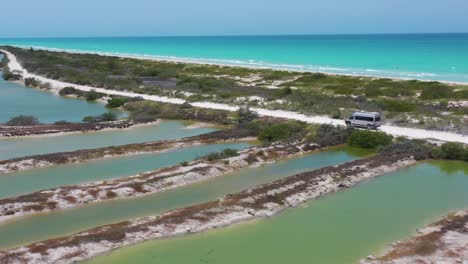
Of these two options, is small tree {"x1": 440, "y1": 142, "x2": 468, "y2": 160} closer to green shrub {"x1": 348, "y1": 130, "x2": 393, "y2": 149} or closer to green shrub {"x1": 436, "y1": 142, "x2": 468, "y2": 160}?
green shrub {"x1": 436, "y1": 142, "x2": 468, "y2": 160}

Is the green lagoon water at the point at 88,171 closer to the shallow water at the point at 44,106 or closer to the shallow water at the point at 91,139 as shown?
the shallow water at the point at 91,139

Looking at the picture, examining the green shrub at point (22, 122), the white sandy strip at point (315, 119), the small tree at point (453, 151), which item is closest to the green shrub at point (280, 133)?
the white sandy strip at point (315, 119)

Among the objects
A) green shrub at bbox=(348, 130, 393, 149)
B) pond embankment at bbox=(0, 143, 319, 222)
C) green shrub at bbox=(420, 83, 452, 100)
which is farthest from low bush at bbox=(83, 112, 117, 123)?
green shrub at bbox=(420, 83, 452, 100)

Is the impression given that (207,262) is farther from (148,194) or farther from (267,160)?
(267,160)

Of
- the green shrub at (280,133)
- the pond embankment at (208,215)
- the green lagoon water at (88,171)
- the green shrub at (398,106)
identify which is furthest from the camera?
the green shrub at (398,106)

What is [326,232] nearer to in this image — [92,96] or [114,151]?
[114,151]

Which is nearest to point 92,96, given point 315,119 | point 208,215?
point 315,119
